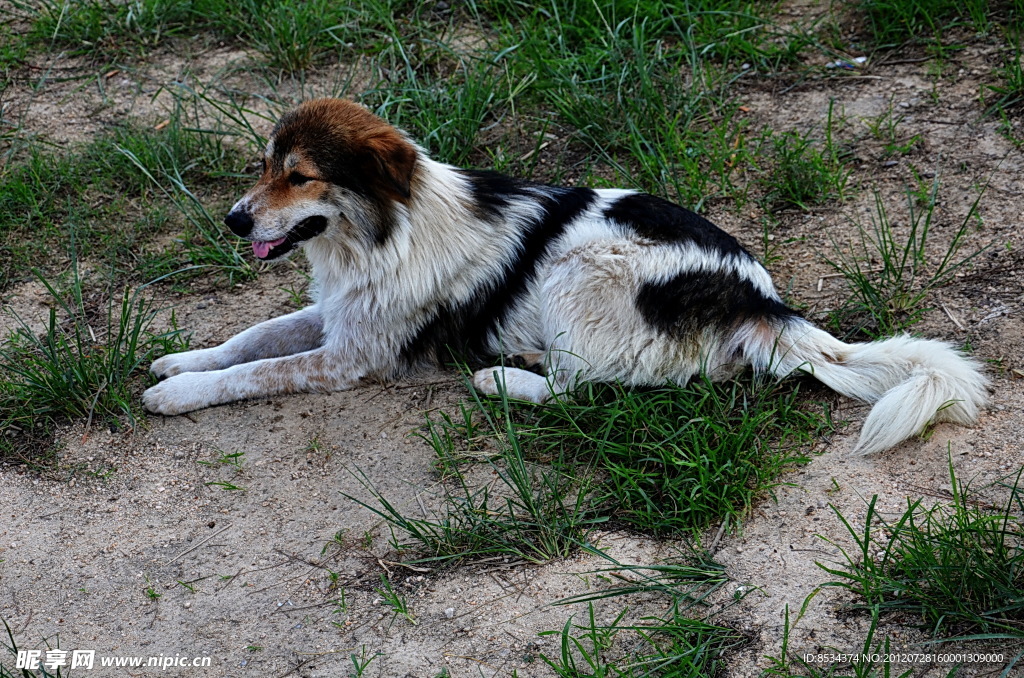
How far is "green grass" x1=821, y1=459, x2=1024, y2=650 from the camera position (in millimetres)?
2406

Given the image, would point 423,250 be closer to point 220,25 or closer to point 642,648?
point 642,648

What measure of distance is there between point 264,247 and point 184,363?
2.16ft

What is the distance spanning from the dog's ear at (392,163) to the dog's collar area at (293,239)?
29 centimetres

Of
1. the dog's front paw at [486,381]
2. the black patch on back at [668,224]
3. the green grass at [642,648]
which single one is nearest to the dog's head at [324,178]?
the dog's front paw at [486,381]

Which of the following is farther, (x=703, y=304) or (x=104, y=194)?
(x=104, y=194)

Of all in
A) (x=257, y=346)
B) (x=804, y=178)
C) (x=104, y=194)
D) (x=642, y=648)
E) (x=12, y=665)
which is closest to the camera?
(x=642, y=648)

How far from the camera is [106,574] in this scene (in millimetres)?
3039

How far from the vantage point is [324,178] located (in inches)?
136

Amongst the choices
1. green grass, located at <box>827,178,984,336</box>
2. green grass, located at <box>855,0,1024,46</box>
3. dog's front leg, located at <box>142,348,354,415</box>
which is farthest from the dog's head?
green grass, located at <box>855,0,1024,46</box>

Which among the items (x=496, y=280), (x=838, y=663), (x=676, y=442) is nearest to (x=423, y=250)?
(x=496, y=280)

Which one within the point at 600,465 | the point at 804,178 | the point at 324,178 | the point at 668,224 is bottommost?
the point at 600,465

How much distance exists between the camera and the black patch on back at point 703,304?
341 cm

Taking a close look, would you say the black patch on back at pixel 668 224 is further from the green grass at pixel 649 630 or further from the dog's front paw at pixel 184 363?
the dog's front paw at pixel 184 363

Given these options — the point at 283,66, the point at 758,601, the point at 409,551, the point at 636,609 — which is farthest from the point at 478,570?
the point at 283,66
